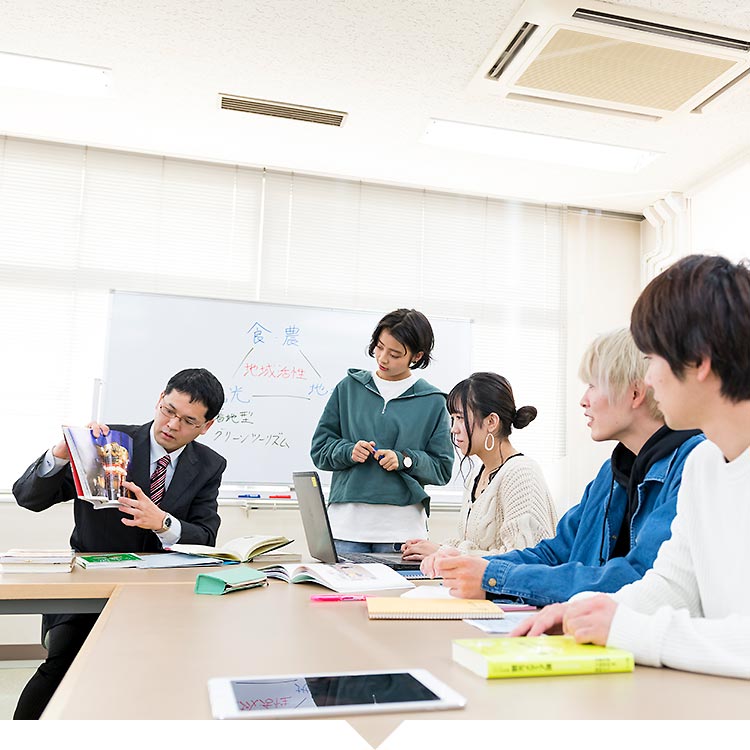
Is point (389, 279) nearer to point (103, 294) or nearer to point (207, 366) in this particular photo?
point (207, 366)

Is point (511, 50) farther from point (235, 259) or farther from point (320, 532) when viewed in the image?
point (320, 532)

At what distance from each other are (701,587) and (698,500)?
12 cm

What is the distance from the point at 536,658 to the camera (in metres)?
0.88

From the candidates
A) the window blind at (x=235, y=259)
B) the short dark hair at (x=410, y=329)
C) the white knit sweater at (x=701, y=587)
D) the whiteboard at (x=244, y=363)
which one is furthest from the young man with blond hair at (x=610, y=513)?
the window blind at (x=235, y=259)

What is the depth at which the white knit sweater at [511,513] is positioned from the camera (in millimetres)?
1977

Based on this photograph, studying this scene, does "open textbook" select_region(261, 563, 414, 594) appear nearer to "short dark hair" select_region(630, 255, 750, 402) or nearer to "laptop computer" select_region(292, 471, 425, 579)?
"laptop computer" select_region(292, 471, 425, 579)

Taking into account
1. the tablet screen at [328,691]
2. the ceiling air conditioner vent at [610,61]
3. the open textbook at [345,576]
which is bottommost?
the open textbook at [345,576]

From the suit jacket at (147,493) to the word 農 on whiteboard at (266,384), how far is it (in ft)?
4.67

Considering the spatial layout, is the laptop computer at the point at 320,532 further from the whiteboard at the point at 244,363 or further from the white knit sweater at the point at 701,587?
the whiteboard at the point at 244,363

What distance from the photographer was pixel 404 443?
266cm

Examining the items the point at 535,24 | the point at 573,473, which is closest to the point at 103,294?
the point at 535,24
